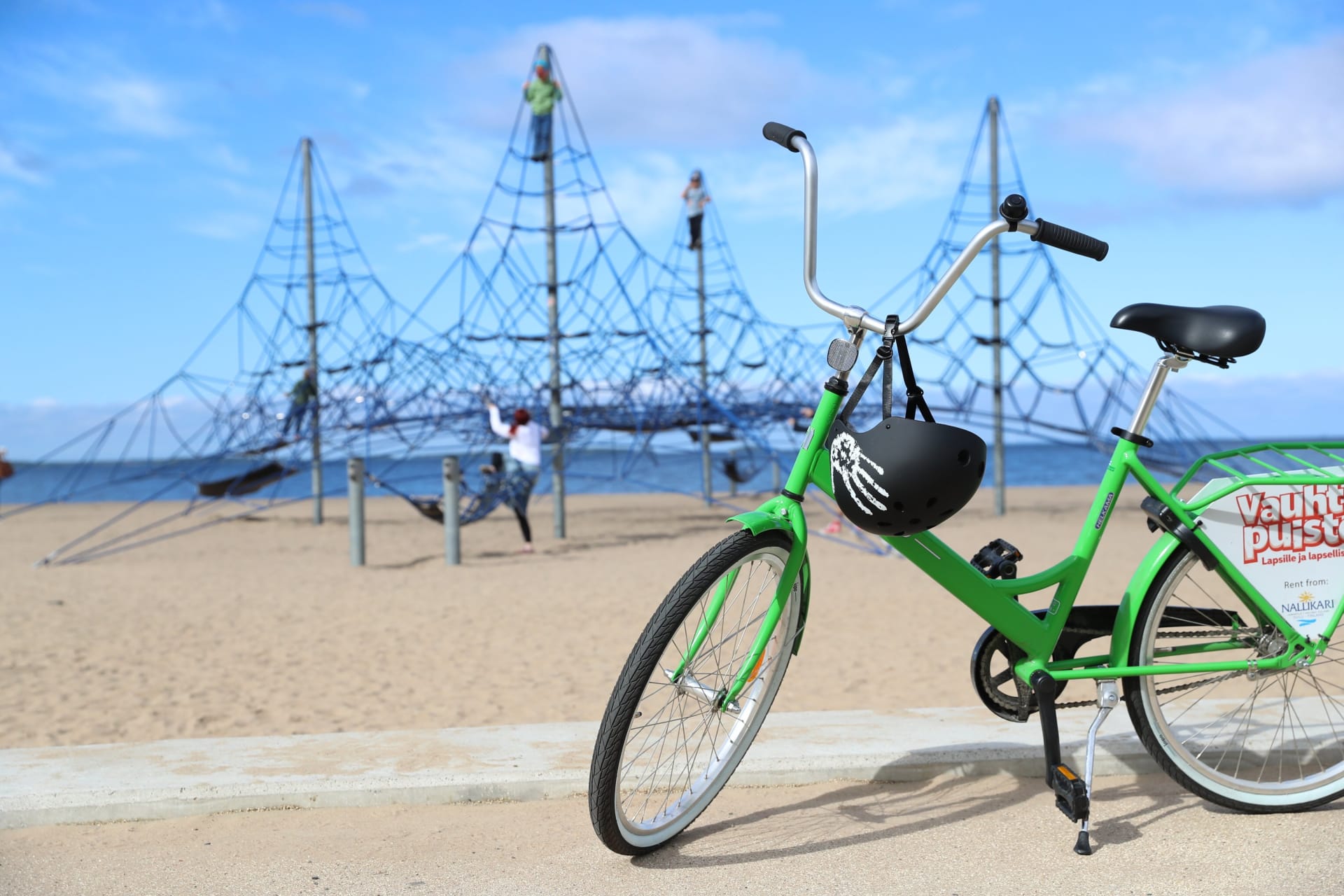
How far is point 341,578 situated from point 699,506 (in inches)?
434

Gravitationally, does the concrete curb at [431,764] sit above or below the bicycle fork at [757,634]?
below

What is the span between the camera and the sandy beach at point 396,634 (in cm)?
513

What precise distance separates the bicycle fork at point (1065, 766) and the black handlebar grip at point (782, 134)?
Answer: 51.7 inches

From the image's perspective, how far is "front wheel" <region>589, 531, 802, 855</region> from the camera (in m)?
2.21

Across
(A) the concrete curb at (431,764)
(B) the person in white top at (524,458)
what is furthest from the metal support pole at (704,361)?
(A) the concrete curb at (431,764)

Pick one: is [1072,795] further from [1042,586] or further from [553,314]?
[553,314]

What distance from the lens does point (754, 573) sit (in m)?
2.43

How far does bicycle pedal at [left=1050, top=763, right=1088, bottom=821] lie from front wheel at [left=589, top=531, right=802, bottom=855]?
653 millimetres

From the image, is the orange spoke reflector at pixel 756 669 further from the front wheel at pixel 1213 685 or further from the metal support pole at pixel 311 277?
the metal support pole at pixel 311 277

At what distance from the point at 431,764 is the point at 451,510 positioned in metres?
8.08

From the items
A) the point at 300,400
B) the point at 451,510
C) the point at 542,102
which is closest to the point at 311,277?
the point at 300,400

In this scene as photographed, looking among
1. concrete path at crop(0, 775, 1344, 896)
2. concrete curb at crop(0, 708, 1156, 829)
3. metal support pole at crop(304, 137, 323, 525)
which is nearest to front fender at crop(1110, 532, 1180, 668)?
concrete path at crop(0, 775, 1344, 896)

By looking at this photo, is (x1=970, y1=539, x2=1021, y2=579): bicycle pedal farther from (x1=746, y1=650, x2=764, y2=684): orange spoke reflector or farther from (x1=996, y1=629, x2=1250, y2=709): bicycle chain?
(x1=746, y1=650, x2=764, y2=684): orange spoke reflector

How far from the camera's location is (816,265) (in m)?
2.40
